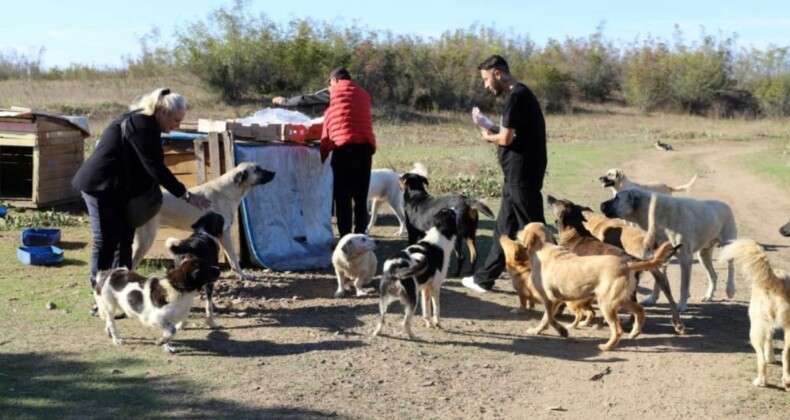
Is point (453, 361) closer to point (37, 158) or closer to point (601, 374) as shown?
point (601, 374)

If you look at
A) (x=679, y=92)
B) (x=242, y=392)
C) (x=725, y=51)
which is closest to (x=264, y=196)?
(x=242, y=392)

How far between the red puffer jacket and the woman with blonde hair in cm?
231

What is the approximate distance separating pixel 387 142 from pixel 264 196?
1686 cm

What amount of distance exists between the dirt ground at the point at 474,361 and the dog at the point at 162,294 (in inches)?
12.0

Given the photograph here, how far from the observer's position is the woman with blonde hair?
6.78 meters

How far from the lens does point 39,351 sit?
6.27 meters

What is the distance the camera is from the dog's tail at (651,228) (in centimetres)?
785

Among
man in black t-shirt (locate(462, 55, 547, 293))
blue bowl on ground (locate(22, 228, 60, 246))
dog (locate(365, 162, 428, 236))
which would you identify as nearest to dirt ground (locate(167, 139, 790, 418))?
man in black t-shirt (locate(462, 55, 547, 293))

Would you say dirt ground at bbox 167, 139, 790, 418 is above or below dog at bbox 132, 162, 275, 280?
below

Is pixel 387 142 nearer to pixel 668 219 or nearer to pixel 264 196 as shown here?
pixel 264 196

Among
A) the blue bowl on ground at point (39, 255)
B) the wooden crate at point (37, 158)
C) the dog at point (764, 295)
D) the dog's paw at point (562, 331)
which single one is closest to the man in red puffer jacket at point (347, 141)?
the dog's paw at point (562, 331)

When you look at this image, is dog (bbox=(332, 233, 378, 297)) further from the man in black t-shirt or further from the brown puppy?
the brown puppy

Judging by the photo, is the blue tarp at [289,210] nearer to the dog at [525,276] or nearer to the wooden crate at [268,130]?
the wooden crate at [268,130]

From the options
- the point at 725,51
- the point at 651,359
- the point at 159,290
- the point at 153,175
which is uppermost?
the point at 725,51
